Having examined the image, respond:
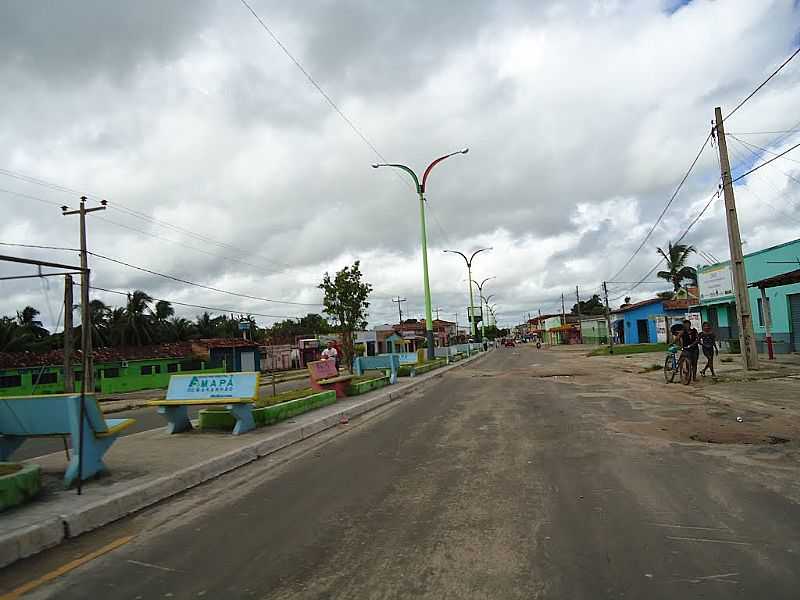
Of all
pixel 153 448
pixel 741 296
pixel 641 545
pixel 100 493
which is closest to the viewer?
pixel 641 545

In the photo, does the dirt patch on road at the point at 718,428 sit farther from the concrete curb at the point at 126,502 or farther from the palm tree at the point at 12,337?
the palm tree at the point at 12,337

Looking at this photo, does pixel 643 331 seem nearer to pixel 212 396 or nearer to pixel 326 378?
pixel 326 378

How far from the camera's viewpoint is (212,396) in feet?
31.9

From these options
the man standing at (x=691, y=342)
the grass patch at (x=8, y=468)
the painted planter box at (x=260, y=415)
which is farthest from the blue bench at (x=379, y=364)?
the grass patch at (x=8, y=468)

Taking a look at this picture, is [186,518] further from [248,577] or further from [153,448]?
[153,448]

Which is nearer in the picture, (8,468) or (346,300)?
(8,468)

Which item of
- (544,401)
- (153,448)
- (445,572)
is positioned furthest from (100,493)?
(544,401)

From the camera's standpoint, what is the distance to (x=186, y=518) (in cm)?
539

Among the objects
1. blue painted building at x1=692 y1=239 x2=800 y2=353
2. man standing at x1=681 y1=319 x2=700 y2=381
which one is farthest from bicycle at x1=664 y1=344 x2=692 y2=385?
blue painted building at x1=692 y1=239 x2=800 y2=353

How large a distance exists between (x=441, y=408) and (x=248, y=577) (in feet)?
31.3

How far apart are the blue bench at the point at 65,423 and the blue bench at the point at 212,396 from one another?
289 cm

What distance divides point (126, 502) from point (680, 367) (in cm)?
1453

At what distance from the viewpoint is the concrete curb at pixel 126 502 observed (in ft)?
14.9

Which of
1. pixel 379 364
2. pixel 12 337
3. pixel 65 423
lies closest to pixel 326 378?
pixel 379 364
